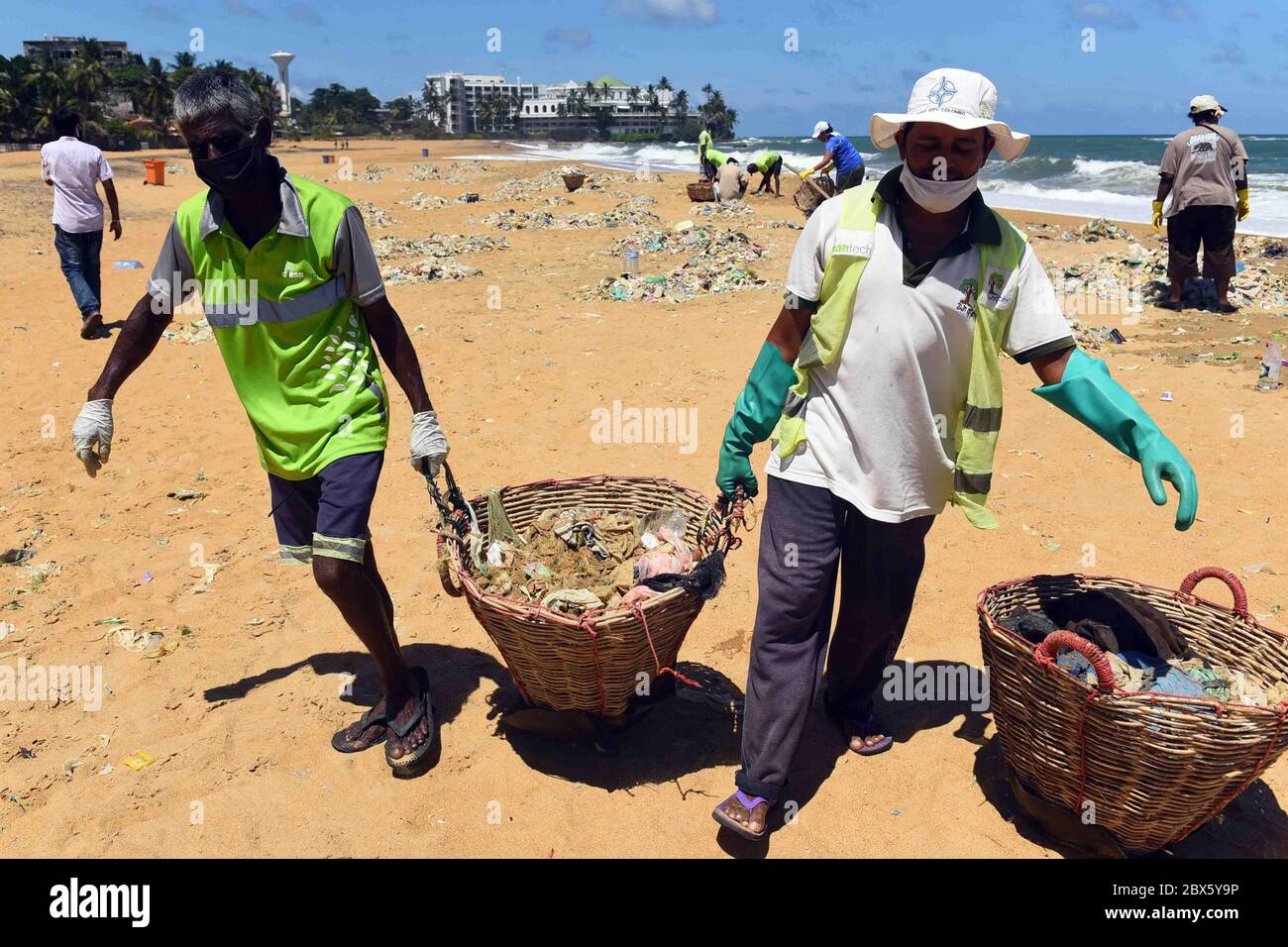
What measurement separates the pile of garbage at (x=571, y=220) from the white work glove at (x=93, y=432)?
13.4 meters

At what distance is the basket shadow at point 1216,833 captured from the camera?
258cm

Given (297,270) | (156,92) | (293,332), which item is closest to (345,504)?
(293,332)

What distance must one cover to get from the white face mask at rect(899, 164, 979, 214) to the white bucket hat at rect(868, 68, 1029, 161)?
5.0 inches

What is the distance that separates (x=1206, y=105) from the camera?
8539 mm

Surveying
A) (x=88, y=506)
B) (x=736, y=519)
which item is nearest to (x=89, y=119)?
(x=88, y=506)

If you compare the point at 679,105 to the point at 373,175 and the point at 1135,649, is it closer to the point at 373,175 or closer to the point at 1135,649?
the point at 373,175

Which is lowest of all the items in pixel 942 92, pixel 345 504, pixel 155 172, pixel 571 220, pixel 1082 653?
pixel 1082 653

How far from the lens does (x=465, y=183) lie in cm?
2688

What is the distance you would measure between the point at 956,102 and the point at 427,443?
5.86ft

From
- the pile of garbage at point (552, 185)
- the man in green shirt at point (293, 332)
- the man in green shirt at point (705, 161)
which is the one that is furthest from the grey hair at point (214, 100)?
the man in green shirt at point (705, 161)

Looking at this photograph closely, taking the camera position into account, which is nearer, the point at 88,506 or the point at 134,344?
the point at 134,344
